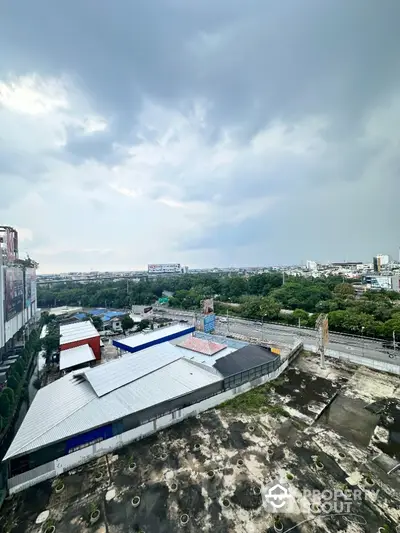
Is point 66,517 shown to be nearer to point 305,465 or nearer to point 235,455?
point 235,455

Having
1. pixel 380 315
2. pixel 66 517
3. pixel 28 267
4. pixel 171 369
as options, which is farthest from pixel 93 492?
pixel 28 267

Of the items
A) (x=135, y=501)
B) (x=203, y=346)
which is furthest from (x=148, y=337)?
(x=135, y=501)

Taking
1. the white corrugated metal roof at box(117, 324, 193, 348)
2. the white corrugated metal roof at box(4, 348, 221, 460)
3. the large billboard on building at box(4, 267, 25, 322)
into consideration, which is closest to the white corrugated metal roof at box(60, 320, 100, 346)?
the white corrugated metal roof at box(117, 324, 193, 348)

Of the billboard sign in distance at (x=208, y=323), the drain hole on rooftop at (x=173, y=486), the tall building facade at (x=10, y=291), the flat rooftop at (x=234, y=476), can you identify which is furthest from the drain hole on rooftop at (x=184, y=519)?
the tall building facade at (x=10, y=291)

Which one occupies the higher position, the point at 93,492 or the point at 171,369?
the point at 171,369

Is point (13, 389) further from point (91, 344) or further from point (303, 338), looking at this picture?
point (303, 338)
